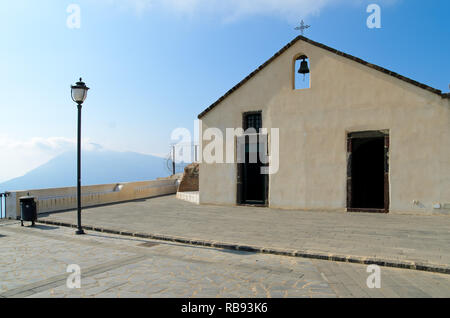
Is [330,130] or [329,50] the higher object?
[329,50]

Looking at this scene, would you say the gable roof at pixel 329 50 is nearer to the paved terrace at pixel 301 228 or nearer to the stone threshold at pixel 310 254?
the paved terrace at pixel 301 228

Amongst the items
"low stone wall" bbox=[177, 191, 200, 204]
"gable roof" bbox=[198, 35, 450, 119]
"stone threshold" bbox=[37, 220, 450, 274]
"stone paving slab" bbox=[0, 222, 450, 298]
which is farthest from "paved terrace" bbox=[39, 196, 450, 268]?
"gable roof" bbox=[198, 35, 450, 119]

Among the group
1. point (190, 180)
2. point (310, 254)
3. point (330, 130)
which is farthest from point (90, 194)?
point (310, 254)

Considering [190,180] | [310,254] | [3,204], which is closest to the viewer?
[310,254]

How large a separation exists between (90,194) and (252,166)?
8.39m

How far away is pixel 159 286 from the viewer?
15.8ft

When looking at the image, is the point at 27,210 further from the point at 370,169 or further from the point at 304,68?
the point at 370,169

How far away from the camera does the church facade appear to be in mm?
11711

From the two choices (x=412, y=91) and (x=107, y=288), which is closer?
(x=107, y=288)

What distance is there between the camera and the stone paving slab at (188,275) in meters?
4.59

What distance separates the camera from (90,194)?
16016 millimetres
